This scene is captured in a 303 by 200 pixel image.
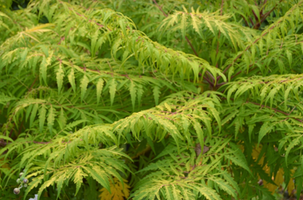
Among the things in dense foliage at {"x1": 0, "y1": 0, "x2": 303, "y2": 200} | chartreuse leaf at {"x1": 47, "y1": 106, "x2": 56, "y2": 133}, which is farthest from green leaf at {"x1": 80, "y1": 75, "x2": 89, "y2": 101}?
chartreuse leaf at {"x1": 47, "y1": 106, "x2": 56, "y2": 133}

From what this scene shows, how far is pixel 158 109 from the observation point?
1299mm

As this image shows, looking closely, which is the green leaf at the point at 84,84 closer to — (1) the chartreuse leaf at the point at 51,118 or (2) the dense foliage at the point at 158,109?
(2) the dense foliage at the point at 158,109

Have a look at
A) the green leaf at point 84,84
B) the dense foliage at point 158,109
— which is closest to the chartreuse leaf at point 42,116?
the dense foliage at point 158,109

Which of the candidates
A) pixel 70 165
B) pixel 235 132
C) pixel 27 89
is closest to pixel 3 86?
pixel 27 89

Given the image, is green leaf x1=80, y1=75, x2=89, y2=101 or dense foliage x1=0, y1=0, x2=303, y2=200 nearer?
dense foliage x1=0, y1=0, x2=303, y2=200

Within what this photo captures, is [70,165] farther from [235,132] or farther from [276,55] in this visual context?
[276,55]

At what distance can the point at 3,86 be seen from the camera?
1.68 m

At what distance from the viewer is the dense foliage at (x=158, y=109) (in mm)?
1198

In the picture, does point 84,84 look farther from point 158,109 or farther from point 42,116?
point 158,109

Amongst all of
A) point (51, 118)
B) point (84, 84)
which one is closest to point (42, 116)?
point (51, 118)

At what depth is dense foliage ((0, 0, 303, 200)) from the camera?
1198 mm

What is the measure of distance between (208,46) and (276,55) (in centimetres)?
41

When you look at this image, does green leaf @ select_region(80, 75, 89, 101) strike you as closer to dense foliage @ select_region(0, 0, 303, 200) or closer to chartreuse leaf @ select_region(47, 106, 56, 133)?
dense foliage @ select_region(0, 0, 303, 200)

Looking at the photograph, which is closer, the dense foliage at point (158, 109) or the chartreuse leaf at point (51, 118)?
the dense foliage at point (158, 109)
